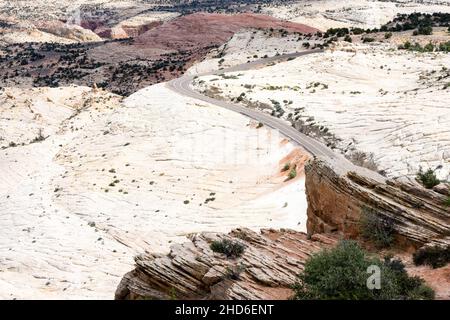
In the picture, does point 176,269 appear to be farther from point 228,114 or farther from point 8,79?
point 8,79

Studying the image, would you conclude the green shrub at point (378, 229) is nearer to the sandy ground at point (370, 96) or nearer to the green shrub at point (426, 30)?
the sandy ground at point (370, 96)

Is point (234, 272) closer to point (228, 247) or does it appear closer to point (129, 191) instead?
point (228, 247)

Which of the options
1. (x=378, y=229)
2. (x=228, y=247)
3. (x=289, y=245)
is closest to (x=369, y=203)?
(x=378, y=229)

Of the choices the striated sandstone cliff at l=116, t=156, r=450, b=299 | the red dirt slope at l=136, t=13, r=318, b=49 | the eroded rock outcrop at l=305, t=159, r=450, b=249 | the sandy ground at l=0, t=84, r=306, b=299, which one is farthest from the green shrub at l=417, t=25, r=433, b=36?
the striated sandstone cliff at l=116, t=156, r=450, b=299

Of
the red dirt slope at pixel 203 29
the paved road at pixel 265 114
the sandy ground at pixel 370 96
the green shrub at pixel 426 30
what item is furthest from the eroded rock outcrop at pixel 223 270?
the red dirt slope at pixel 203 29

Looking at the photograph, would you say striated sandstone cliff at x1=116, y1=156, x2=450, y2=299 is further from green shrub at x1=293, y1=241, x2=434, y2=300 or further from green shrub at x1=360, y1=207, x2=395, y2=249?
green shrub at x1=293, y1=241, x2=434, y2=300

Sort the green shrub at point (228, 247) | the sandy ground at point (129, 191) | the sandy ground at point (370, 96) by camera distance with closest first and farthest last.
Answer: the green shrub at point (228, 247)
the sandy ground at point (129, 191)
the sandy ground at point (370, 96)
